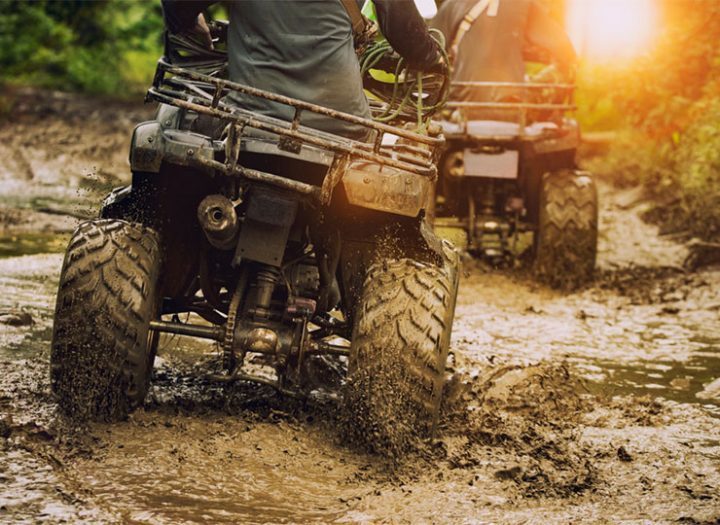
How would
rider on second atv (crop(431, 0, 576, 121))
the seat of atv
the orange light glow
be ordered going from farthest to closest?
the orange light glow < rider on second atv (crop(431, 0, 576, 121)) < the seat of atv

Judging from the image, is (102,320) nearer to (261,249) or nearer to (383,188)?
(261,249)

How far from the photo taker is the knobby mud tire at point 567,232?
953 cm

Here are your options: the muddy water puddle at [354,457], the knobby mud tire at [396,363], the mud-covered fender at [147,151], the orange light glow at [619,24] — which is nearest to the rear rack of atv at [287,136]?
the mud-covered fender at [147,151]

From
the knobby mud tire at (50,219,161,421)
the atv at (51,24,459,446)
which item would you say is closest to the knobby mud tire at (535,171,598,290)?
the atv at (51,24,459,446)

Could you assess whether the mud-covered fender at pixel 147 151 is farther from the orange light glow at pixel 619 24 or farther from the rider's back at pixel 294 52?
the orange light glow at pixel 619 24

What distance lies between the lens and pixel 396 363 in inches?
183

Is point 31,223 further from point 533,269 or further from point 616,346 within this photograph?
point 616,346

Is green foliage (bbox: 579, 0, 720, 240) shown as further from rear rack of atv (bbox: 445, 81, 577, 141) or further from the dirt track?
the dirt track

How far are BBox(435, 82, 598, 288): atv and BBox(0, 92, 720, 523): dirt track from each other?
154cm

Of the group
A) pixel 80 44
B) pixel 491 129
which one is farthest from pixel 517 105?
pixel 80 44

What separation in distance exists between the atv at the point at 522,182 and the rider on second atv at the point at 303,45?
406cm

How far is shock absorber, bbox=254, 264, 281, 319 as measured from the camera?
4.90 meters

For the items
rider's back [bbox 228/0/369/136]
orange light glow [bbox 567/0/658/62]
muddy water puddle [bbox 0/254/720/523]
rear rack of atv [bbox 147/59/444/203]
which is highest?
orange light glow [bbox 567/0/658/62]

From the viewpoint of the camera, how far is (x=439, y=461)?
469cm
